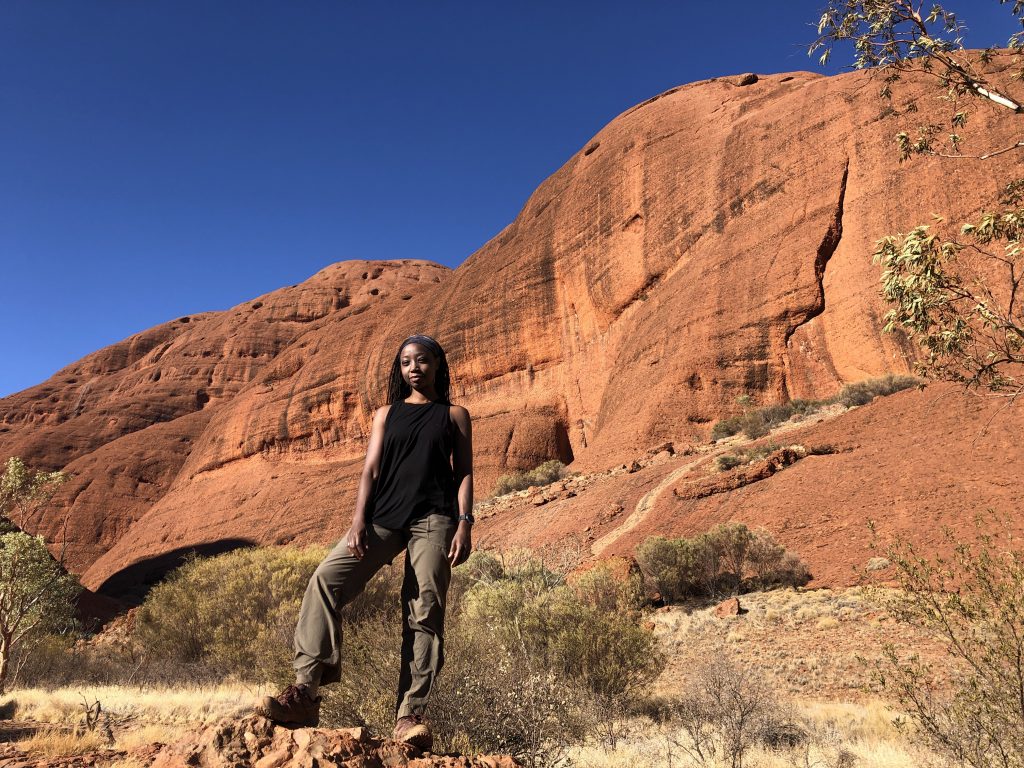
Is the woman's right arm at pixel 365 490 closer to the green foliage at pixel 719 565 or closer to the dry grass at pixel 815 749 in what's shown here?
the dry grass at pixel 815 749

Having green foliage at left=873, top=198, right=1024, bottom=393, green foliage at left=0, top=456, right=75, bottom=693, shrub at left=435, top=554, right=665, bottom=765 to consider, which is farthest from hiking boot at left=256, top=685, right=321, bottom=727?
green foliage at left=0, top=456, right=75, bottom=693

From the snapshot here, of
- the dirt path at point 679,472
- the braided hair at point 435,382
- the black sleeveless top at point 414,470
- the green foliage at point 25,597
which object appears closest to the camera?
the black sleeveless top at point 414,470

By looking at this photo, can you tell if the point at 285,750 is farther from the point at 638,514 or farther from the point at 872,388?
the point at 872,388

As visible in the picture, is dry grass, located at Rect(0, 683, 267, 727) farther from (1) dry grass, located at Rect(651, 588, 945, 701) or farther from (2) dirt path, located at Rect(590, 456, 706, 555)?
(2) dirt path, located at Rect(590, 456, 706, 555)

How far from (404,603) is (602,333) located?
29033mm

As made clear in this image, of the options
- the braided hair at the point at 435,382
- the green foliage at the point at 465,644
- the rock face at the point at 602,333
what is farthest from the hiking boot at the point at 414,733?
the rock face at the point at 602,333

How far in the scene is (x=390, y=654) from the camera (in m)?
4.07

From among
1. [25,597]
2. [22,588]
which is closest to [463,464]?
[22,588]

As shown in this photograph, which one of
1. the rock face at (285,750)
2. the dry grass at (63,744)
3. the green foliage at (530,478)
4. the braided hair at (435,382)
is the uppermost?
the braided hair at (435,382)

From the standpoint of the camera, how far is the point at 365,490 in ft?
9.57

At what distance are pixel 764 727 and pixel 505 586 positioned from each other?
443 centimetres

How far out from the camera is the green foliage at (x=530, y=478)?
26.9 m

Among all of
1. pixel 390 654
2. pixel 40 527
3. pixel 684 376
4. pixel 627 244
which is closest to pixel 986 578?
pixel 390 654

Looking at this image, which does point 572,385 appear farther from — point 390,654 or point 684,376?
point 390,654
